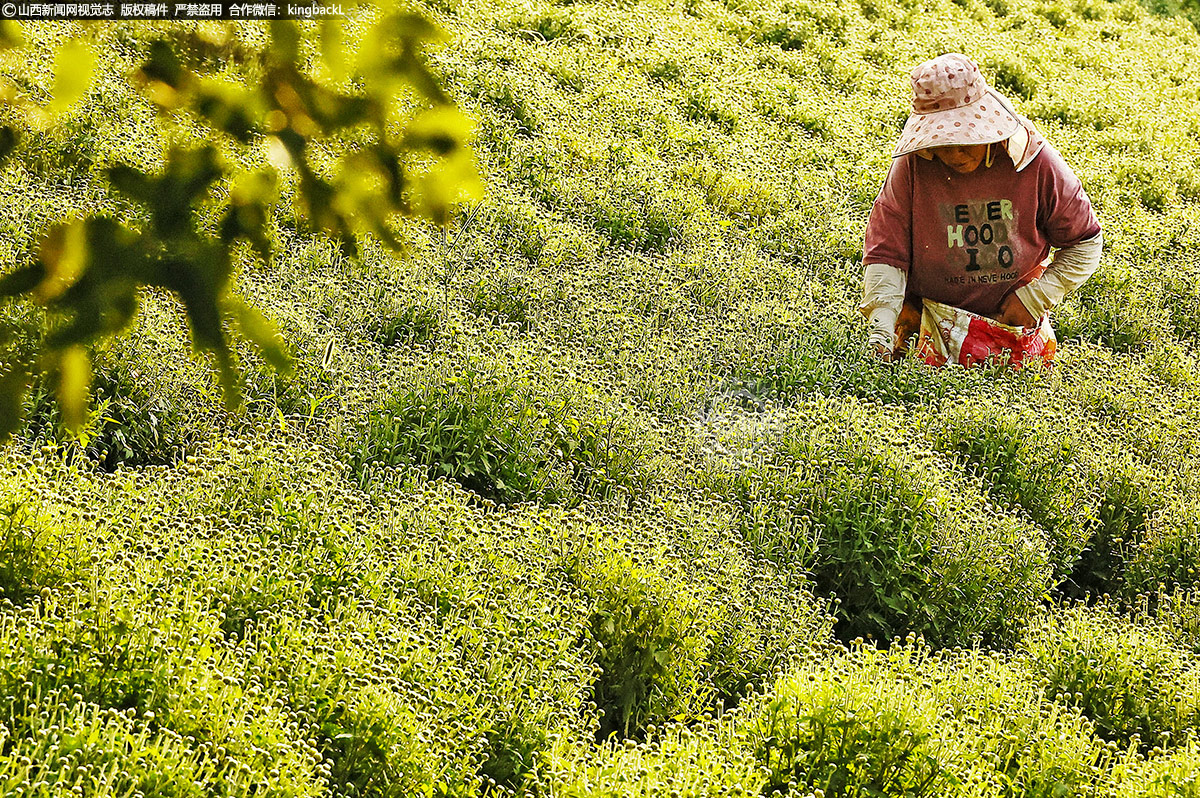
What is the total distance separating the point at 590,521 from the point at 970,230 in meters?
2.49

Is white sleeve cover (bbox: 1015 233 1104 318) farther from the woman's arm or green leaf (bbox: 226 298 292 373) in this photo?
green leaf (bbox: 226 298 292 373)

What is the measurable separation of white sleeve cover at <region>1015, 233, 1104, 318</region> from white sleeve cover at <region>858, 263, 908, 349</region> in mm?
596

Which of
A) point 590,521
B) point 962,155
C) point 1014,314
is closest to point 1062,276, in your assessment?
point 1014,314

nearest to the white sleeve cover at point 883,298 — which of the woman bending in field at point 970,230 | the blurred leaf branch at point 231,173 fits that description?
the woman bending in field at point 970,230

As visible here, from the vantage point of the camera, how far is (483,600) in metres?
3.84

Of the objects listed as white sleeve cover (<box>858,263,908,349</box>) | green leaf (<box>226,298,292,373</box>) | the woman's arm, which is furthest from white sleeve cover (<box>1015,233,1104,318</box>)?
green leaf (<box>226,298,292,373</box>)

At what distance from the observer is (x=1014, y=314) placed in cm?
588

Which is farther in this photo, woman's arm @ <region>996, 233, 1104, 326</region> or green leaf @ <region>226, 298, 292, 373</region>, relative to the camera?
woman's arm @ <region>996, 233, 1104, 326</region>

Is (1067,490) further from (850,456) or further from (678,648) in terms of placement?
(678,648)

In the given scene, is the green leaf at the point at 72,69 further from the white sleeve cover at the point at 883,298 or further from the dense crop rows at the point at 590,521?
the white sleeve cover at the point at 883,298

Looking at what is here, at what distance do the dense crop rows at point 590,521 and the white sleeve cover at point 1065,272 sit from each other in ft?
1.48

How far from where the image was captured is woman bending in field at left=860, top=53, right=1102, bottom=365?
5367 mm

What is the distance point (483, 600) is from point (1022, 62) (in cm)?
1052

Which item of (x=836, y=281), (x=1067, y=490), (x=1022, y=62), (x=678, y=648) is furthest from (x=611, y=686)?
(x=1022, y=62)
